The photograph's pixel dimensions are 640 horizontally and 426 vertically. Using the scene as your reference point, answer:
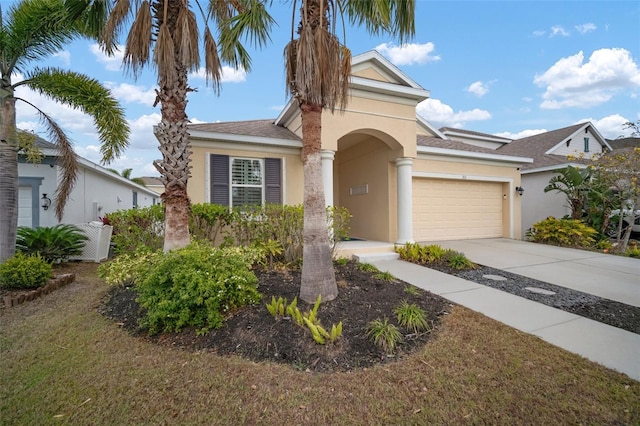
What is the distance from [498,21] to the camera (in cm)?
775

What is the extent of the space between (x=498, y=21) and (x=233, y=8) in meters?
7.19

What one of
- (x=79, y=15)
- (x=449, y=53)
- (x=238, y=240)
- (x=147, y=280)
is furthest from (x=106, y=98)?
(x=449, y=53)

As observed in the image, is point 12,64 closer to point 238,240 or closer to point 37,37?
point 37,37

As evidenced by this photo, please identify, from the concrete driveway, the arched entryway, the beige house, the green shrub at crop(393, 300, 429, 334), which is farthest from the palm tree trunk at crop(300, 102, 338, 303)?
the concrete driveway

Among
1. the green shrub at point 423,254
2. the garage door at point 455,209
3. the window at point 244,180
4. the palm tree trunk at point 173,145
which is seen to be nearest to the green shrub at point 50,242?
the window at point 244,180

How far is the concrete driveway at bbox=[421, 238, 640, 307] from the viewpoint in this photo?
212 inches

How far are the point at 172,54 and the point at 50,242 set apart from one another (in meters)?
5.87

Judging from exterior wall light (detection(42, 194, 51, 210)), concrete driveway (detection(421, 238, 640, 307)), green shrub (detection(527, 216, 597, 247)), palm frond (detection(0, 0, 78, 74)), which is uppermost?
palm frond (detection(0, 0, 78, 74))

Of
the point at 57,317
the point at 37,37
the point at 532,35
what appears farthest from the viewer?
the point at 532,35

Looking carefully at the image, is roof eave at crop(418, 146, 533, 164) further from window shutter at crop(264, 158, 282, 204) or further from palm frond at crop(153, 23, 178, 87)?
palm frond at crop(153, 23, 178, 87)

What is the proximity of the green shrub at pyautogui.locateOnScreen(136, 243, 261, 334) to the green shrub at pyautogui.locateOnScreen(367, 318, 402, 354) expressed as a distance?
174 cm

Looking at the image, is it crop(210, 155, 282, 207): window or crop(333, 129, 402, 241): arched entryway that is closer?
crop(210, 155, 282, 207): window

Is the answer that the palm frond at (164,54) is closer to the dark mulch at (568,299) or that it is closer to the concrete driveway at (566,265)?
the dark mulch at (568,299)

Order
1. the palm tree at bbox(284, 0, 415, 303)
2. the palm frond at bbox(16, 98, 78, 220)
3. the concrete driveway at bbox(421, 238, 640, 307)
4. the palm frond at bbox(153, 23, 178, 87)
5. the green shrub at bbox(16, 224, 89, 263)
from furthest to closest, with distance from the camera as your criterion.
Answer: the palm frond at bbox(16, 98, 78, 220) < the green shrub at bbox(16, 224, 89, 263) < the concrete driveway at bbox(421, 238, 640, 307) < the palm frond at bbox(153, 23, 178, 87) < the palm tree at bbox(284, 0, 415, 303)
